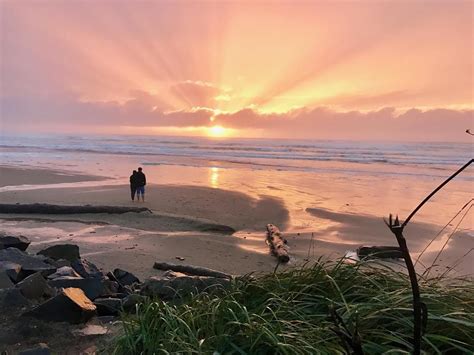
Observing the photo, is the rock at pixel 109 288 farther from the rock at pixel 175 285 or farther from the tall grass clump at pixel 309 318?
the tall grass clump at pixel 309 318

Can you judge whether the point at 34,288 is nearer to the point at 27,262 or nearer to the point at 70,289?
the point at 70,289

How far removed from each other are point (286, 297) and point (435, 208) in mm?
14151

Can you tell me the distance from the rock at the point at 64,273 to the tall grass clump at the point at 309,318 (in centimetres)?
276

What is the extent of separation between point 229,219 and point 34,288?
8.88m

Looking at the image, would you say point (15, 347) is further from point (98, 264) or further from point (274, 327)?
point (98, 264)

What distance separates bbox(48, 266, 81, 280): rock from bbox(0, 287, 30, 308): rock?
957mm

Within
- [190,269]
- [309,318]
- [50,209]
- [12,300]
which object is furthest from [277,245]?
[309,318]

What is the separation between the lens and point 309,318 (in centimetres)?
306

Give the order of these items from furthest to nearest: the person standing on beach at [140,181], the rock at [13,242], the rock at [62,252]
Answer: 1. the person standing on beach at [140,181]
2. the rock at [13,242]
3. the rock at [62,252]

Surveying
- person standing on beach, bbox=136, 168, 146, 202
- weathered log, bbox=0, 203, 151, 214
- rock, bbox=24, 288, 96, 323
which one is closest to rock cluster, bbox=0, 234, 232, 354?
rock, bbox=24, 288, 96, 323

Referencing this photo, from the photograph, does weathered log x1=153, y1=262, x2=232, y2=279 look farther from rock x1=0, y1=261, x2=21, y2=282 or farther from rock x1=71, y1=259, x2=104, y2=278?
rock x1=0, y1=261, x2=21, y2=282

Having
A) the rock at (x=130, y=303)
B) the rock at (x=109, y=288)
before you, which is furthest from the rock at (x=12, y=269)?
the rock at (x=130, y=303)

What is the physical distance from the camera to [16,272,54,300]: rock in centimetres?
508

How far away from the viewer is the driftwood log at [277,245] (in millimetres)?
9219
